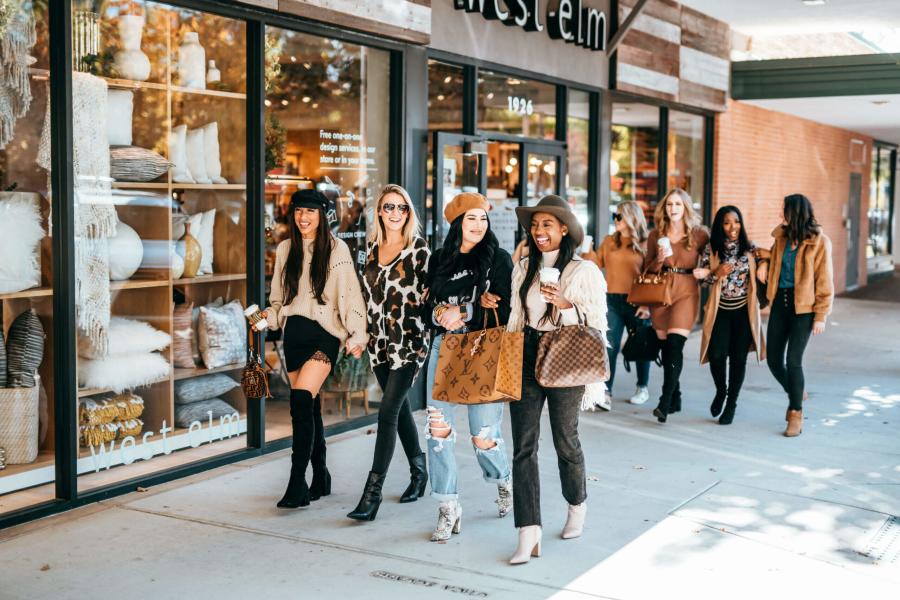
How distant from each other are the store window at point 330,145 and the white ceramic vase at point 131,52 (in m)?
1.04

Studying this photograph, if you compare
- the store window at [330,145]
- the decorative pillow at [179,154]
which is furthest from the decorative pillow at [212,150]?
the store window at [330,145]

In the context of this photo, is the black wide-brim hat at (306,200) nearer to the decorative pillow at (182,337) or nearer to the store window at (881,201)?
the decorative pillow at (182,337)

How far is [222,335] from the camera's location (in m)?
7.41

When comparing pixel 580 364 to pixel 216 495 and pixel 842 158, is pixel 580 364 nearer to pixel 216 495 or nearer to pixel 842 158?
pixel 216 495

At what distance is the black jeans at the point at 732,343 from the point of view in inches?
333

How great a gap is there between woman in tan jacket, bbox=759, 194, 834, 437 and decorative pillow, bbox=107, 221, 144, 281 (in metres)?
4.70

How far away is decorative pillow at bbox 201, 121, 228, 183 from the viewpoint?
724 cm

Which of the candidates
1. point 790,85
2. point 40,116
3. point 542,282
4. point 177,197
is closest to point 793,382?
point 542,282

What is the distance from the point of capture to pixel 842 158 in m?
21.8

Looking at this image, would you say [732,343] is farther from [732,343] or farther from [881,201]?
[881,201]

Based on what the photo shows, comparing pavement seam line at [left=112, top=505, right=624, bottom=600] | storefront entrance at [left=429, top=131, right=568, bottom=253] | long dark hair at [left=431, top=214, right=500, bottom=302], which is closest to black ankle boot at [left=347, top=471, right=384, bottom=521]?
pavement seam line at [left=112, top=505, right=624, bottom=600]

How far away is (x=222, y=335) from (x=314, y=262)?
1.71 m

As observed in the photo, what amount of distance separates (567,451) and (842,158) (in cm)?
1849

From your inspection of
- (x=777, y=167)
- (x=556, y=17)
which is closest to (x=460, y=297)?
(x=556, y=17)
